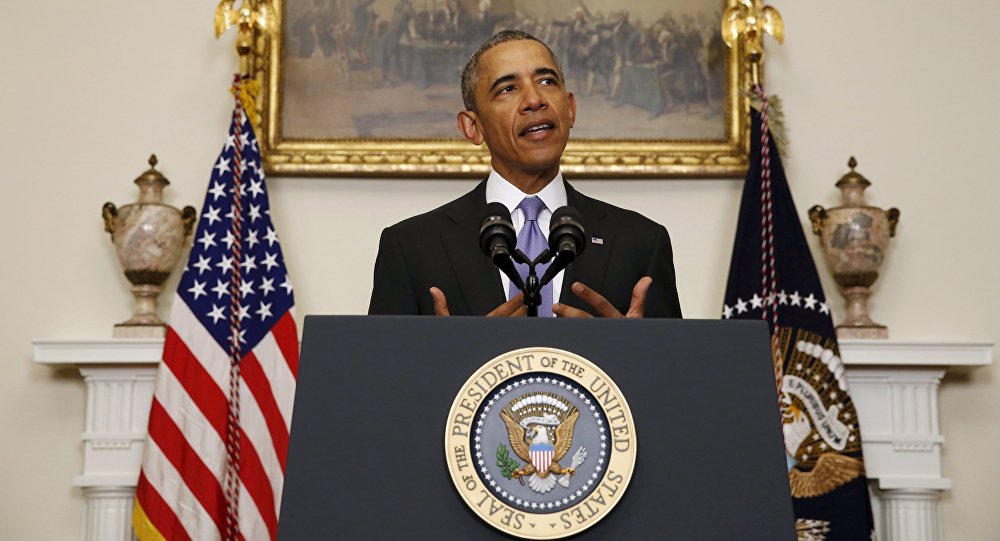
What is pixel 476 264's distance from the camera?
7.56 feet

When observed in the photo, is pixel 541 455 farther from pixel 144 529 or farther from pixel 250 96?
pixel 250 96

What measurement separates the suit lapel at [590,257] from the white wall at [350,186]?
2.38 metres

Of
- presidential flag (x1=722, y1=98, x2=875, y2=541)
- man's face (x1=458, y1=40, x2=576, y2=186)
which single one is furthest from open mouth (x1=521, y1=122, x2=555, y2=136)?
presidential flag (x1=722, y1=98, x2=875, y2=541)

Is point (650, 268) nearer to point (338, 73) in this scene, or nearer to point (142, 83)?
point (338, 73)

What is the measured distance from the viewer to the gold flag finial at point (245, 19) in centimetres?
456

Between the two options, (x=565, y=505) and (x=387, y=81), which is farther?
(x=387, y=81)

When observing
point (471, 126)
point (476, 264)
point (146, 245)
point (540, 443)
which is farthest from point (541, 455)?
point (146, 245)

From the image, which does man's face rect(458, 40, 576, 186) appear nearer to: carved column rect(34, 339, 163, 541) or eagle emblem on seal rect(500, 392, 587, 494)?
eagle emblem on seal rect(500, 392, 587, 494)

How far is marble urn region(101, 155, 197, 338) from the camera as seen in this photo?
177 inches

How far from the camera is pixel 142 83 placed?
4910mm

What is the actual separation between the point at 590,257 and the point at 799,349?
93.0 inches

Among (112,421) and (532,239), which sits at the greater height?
(532,239)

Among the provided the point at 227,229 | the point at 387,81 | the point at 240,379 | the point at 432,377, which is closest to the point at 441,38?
the point at 387,81

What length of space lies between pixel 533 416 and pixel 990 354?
365 cm
